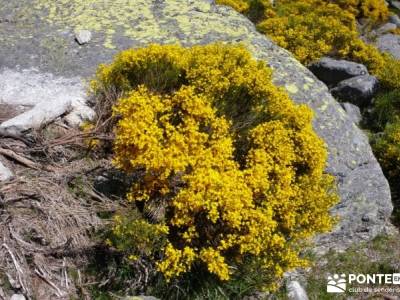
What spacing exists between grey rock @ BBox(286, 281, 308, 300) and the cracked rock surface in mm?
963

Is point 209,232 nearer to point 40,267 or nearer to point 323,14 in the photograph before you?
point 40,267

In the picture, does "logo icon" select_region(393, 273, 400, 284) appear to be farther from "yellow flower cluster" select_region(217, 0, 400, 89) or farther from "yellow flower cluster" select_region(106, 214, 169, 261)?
"yellow flower cluster" select_region(217, 0, 400, 89)

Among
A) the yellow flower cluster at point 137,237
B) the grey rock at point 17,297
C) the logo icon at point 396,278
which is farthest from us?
the logo icon at point 396,278

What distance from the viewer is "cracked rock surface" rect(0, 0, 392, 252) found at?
7.07 meters

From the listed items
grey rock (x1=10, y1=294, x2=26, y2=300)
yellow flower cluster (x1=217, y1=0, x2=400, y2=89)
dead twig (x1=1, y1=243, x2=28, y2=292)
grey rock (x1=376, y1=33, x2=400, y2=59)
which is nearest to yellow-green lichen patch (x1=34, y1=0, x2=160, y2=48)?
yellow flower cluster (x1=217, y1=0, x2=400, y2=89)

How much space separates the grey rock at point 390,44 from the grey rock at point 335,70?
418 cm

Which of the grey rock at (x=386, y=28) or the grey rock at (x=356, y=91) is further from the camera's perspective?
the grey rock at (x=386, y=28)

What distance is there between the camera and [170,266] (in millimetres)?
5031

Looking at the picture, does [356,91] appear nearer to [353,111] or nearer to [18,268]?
[353,111]

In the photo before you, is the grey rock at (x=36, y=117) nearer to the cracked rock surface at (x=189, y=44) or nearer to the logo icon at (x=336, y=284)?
the cracked rock surface at (x=189, y=44)

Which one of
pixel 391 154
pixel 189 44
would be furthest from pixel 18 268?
pixel 391 154

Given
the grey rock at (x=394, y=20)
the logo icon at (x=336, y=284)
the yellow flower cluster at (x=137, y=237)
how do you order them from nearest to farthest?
the yellow flower cluster at (x=137, y=237)
the logo icon at (x=336, y=284)
the grey rock at (x=394, y=20)

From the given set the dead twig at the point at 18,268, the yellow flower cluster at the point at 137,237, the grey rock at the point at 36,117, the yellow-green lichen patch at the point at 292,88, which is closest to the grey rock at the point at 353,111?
the yellow-green lichen patch at the point at 292,88

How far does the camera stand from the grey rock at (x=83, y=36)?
8094mm
